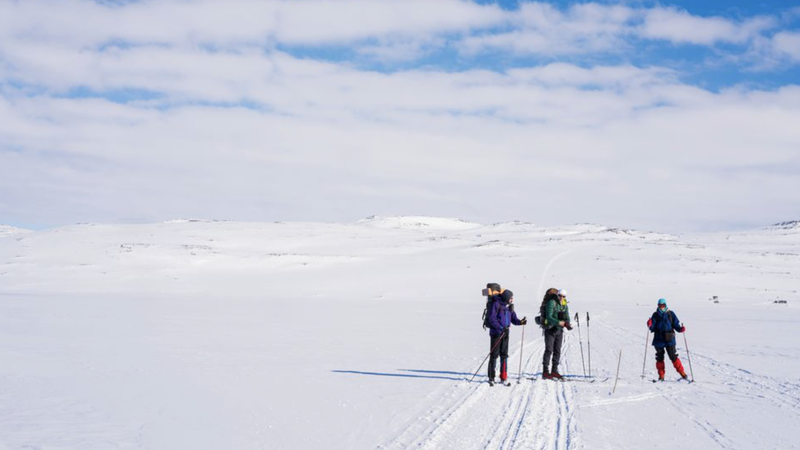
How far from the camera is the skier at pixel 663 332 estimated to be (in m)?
12.2

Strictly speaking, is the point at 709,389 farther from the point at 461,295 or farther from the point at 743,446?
the point at 461,295

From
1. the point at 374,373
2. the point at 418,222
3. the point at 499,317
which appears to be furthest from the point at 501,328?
the point at 418,222

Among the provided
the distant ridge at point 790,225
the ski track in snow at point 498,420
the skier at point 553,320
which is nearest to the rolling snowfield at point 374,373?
the ski track in snow at point 498,420

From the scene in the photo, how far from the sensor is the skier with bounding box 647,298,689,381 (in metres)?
12.2

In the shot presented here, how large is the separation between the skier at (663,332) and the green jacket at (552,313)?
1.68m

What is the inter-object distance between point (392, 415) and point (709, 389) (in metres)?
5.93

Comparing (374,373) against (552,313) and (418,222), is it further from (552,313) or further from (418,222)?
(418,222)

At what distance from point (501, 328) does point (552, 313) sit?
143cm

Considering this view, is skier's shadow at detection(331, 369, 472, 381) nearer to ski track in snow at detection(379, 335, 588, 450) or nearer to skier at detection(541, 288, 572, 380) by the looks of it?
ski track in snow at detection(379, 335, 588, 450)

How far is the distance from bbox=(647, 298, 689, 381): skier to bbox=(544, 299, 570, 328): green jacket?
1.68m

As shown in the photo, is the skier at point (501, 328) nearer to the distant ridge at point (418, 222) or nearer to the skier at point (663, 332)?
the skier at point (663, 332)

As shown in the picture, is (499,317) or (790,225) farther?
(790,225)

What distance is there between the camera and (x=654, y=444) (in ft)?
24.6

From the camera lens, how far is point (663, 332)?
12430mm
